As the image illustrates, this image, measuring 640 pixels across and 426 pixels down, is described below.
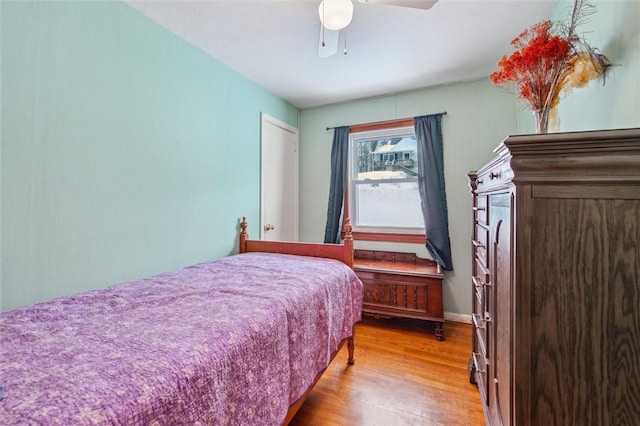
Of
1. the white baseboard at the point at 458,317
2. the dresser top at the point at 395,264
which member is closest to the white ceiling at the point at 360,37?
the dresser top at the point at 395,264

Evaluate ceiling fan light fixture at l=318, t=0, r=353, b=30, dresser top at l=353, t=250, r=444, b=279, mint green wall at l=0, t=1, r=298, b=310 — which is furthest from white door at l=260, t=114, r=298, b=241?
ceiling fan light fixture at l=318, t=0, r=353, b=30

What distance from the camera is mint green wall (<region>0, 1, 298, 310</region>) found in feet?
Result: 4.43

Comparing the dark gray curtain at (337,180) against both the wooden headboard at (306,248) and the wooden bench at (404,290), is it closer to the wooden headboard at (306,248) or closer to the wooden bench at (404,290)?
the wooden bench at (404,290)

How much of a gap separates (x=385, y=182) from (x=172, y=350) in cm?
291

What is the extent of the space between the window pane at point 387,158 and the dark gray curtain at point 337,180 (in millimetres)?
210

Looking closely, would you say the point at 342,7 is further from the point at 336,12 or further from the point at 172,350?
the point at 172,350

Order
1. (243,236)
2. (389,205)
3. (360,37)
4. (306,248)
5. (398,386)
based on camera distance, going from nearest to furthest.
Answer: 1. (398,386)
2. (360,37)
3. (306,248)
4. (243,236)
5. (389,205)

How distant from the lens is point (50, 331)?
990 mm

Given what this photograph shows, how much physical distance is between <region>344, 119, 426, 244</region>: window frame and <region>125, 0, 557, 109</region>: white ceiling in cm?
44

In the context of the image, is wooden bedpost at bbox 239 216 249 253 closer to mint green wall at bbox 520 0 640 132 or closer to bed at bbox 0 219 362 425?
bed at bbox 0 219 362 425

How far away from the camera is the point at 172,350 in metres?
0.86

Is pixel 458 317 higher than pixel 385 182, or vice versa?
pixel 385 182

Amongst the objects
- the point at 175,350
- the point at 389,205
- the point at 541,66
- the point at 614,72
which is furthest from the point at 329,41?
the point at 389,205

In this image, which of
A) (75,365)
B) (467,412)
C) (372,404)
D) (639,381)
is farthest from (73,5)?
(467,412)
